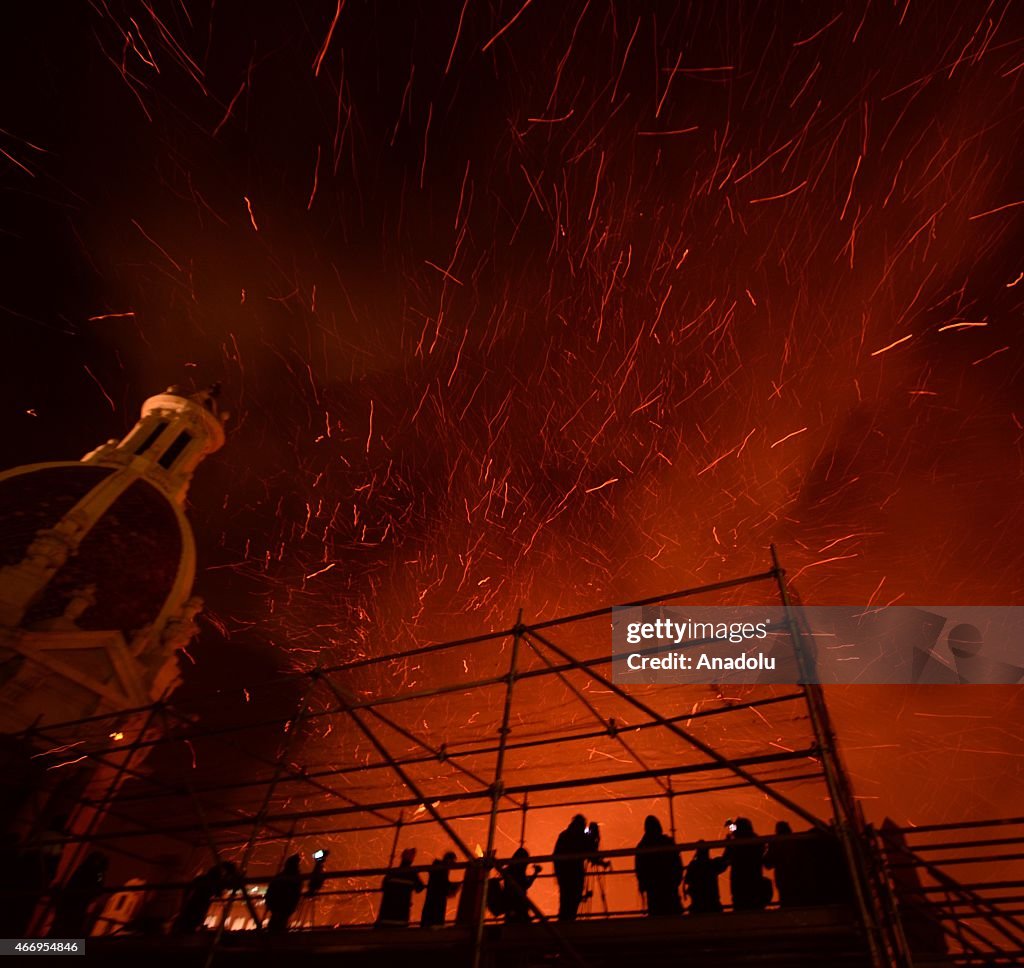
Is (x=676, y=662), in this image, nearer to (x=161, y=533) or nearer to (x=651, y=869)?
(x=651, y=869)

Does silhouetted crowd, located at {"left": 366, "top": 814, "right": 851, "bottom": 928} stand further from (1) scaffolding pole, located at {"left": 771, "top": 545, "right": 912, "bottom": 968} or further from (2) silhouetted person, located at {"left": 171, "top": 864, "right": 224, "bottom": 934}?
(2) silhouetted person, located at {"left": 171, "top": 864, "right": 224, "bottom": 934}

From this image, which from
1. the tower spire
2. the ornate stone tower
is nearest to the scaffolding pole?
the ornate stone tower

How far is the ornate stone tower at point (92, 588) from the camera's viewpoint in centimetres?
2038

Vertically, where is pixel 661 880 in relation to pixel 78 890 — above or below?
above

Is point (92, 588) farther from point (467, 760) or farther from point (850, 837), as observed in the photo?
point (850, 837)

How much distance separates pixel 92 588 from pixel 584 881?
23364mm

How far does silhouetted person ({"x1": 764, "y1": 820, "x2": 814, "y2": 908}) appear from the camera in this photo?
18.0 feet

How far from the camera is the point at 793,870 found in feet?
19.2

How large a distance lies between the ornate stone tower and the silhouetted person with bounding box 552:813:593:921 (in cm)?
1713

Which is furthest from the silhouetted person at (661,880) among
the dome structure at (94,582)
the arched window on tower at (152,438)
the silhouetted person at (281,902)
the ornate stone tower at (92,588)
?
the arched window on tower at (152,438)

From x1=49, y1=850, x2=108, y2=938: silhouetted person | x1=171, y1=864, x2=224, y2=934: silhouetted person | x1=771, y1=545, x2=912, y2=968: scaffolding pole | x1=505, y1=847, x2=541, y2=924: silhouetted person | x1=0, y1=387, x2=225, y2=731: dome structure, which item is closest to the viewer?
x1=771, y1=545, x2=912, y2=968: scaffolding pole

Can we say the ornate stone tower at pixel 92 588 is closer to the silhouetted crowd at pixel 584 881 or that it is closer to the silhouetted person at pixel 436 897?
the silhouetted crowd at pixel 584 881

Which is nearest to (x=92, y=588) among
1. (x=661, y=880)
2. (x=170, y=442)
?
(x=170, y=442)

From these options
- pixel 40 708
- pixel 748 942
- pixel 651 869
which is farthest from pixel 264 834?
pixel 748 942
